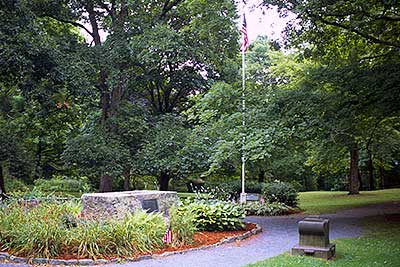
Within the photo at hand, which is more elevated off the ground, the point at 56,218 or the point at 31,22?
the point at 31,22

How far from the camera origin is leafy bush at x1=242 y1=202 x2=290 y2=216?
51.1 ft

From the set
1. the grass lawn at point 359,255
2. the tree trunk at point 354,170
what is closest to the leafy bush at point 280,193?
the tree trunk at point 354,170

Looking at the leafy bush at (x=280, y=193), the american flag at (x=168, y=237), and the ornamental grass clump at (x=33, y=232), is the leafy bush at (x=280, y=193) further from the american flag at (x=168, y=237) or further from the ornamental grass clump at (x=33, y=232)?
the ornamental grass clump at (x=33, y=232)

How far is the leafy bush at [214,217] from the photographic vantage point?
10812 mm

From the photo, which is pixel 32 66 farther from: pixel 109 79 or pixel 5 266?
pixel 5 266

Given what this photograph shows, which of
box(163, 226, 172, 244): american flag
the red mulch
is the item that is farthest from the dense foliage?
box(163, 226, 172, 244): american flag

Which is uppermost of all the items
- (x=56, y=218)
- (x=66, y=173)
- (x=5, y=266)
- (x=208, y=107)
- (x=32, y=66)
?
(x=32, y=66)

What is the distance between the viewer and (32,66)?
14328mm

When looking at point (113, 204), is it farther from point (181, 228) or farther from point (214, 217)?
point (214, 217)

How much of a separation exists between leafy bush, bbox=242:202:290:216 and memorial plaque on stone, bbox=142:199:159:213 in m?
5.67

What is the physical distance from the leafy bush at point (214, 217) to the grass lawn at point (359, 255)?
265 cm

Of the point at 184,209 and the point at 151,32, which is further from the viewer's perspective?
the point at 151,32

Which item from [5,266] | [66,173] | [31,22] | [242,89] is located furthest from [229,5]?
[66,173]

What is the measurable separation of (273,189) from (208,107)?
5440mm
